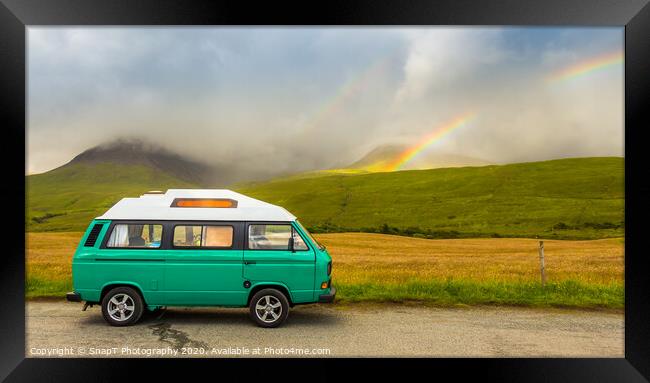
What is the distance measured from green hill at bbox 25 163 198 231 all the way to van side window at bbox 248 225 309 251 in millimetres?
54857

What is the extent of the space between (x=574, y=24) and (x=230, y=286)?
23.0ft

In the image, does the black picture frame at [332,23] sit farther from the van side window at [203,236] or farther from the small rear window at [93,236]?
the van side window at [203,236]

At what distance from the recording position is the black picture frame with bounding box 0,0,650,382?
6789 mm

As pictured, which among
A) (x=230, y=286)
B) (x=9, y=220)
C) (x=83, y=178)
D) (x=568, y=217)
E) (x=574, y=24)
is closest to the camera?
(x=9, y=220)

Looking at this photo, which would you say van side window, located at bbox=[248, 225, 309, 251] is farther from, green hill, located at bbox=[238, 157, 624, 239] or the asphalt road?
green hill, located at bbox=[238, 157, 624, 239]

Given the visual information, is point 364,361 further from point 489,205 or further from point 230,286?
point 489,205

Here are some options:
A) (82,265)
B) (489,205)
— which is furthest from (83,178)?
(82,265)

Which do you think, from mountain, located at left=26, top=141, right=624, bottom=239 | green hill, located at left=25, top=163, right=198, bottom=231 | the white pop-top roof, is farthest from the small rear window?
mountain, located at left=26, top=141, right=624, bottom=239

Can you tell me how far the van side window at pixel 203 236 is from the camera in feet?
31.0

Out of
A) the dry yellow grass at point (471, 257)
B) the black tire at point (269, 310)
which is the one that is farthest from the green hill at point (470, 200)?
the black tire at point (269, 310)

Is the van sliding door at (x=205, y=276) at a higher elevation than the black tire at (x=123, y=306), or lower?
higher

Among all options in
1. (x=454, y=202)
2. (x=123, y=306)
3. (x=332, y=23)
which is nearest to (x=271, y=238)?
(x=123, y=306)

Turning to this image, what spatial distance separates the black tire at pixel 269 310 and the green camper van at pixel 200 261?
18 mm

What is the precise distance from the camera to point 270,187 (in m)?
117
